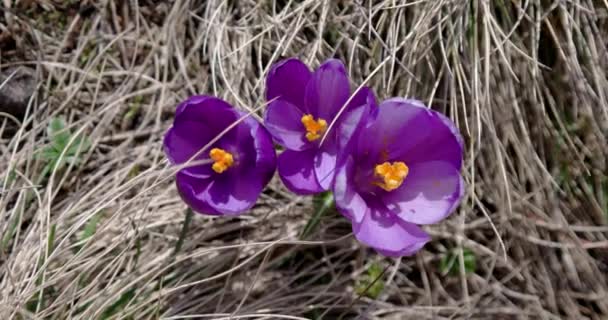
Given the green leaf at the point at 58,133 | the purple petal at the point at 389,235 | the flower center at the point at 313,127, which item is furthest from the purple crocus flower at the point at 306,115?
the green leaf at the point at 58,133

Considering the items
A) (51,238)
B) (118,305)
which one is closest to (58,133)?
(51,238)

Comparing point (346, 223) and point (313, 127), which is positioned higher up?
point (313, 127)

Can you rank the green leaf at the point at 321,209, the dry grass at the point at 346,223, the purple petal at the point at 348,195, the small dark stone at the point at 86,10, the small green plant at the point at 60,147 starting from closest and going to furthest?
the purple petal at the point at 348,195 < the green leaf at the point at 321,209 < the dry grass at the point at 346,223 < the small green plant at the point at 60,147 < the small dark stone at the point at 86,10

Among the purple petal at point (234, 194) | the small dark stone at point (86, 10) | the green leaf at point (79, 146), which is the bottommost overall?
the green leaf at point (79, 146)

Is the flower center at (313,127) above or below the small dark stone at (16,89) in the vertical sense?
above

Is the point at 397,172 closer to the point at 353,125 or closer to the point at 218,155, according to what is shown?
the point at 353,125

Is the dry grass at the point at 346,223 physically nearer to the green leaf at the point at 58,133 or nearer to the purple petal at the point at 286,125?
the green leaf at the point at 58,133

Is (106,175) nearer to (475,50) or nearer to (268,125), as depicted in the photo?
(268,125)
